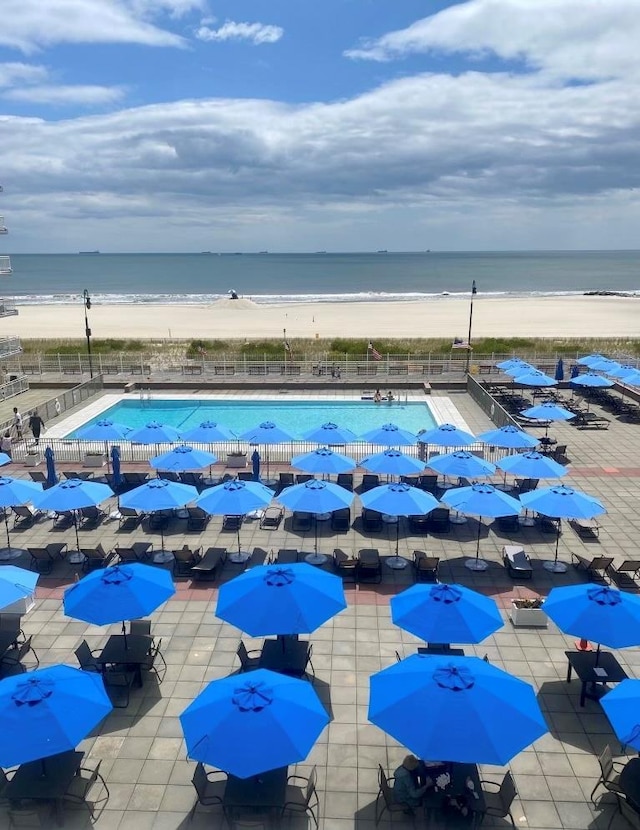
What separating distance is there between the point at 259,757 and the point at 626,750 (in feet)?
19.3

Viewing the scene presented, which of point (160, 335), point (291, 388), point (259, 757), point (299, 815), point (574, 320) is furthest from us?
point (574, 320)

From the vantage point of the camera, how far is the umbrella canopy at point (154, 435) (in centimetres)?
1925

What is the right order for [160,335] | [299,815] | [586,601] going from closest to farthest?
[299,815], [586,601], [160,335]

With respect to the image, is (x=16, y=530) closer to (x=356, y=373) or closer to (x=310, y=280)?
(x=356, y=373)

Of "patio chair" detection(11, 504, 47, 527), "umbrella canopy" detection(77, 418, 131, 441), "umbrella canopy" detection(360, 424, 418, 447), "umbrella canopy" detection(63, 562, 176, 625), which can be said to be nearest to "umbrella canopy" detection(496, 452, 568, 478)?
"umbrella canopy" detection(360, 424, 418, 447)

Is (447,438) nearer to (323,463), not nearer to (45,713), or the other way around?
(323,463)

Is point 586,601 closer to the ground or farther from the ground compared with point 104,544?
farther from the ground

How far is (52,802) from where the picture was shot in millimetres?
8031

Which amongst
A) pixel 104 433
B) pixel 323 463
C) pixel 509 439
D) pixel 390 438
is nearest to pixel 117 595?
pixel 323 463

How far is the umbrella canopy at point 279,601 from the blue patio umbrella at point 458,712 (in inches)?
79.8

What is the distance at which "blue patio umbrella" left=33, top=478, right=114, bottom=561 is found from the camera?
46.4 feet

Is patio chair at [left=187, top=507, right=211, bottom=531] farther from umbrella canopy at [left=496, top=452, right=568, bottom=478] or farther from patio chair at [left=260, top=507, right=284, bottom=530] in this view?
umbrella canopy at [left=496, top=452, right=568, bottom=478]

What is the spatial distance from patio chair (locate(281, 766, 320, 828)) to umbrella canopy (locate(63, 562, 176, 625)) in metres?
3.51

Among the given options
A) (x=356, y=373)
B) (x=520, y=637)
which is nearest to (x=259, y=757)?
(x=520, y=637)
